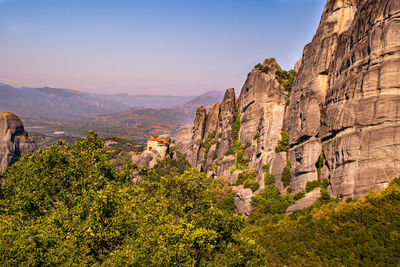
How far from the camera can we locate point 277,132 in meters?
58.0

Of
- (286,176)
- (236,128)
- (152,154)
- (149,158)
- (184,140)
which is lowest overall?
(149,158)

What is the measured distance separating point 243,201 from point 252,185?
157 inches

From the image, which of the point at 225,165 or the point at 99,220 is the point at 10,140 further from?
the point at 99,220

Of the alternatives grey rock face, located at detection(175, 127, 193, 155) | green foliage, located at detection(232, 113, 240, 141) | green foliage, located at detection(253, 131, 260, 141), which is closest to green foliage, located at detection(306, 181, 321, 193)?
green foliage, located at detection(253, 131, 260, 141)

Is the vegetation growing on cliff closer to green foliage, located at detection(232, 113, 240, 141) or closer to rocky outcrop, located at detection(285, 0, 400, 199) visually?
rocky outcrop, located at detection(285, 0, 400, 199)

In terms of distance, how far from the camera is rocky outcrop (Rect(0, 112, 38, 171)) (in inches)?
3708

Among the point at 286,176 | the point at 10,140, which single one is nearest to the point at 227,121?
the point at 286,176

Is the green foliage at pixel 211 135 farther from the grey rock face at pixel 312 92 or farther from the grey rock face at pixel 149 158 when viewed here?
the grey rock face at pixel 312 92

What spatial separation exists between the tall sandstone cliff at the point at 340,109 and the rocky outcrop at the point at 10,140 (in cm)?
7454

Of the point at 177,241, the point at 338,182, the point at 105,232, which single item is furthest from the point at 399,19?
the point at 105,232

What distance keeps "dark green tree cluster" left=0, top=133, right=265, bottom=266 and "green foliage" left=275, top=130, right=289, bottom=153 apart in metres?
33.7

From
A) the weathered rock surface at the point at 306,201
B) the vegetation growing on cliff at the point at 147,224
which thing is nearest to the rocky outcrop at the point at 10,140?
the vegetation growing on cliff at the point at 147,224

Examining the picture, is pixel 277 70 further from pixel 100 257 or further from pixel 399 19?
pixel 100 257

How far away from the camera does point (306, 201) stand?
39938 mm
